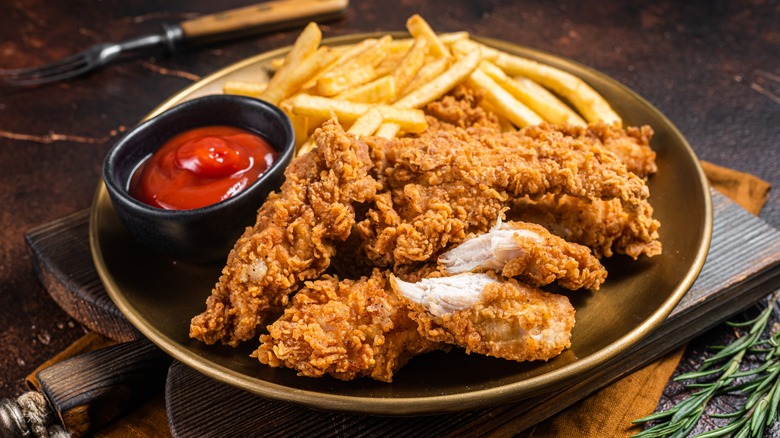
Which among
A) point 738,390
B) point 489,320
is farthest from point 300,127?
point 738,390

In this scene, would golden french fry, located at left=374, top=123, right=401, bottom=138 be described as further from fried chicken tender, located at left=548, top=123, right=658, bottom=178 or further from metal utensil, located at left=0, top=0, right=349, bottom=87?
metal utensil, located at left=0, top=0, right=349, bottom=87

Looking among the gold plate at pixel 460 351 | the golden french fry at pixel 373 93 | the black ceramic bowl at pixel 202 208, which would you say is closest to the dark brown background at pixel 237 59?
the gold plate at pixel 460 351

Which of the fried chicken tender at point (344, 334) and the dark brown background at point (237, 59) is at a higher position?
the fried chicken tender at point (344, 334)

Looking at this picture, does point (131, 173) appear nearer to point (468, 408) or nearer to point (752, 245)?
point (468, 408)

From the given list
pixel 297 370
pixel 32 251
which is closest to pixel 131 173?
pixel 32 251

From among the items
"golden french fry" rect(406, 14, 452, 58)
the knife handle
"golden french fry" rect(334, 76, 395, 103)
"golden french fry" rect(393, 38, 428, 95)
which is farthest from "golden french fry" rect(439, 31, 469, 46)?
the knife handle

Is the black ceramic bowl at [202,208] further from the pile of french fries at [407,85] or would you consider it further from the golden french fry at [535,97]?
the golden french fry at [535,97]
